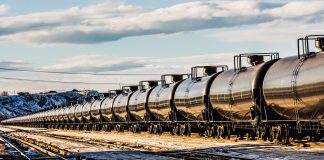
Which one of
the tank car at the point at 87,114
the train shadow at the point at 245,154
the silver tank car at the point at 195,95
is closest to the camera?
the train shadow at the point at 245,154

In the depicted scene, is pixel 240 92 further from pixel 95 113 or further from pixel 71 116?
pixel 71 116

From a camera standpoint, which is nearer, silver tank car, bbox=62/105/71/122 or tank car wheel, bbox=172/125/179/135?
tank car wheel, bbox=172/125/179/135

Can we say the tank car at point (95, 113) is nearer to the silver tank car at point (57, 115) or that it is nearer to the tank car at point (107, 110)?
the tank car at point (107, 110)

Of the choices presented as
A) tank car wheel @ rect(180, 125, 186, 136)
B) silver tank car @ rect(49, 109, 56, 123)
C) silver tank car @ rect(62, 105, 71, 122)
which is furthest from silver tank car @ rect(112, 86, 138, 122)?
silver tank car @ rect(49, 109, 56, 123)

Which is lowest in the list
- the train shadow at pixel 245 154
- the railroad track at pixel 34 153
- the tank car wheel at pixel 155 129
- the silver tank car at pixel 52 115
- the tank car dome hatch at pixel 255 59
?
the railroad track at pixel 34 153

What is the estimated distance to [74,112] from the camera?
84.4 meters

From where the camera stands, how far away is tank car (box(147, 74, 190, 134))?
40500 mm

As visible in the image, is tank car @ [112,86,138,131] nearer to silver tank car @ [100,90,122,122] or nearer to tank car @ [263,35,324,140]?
silver tank car @ [100,90,122,122]

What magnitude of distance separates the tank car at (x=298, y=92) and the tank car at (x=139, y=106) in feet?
69.0

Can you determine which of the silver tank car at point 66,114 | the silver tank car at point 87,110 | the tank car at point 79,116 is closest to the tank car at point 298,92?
the silver tank car at point 87,110

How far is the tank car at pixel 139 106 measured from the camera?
1844 inches

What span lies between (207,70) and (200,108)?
3.28 m

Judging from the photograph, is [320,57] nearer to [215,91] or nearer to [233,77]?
[233,77]

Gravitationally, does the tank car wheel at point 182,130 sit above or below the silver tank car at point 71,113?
below
